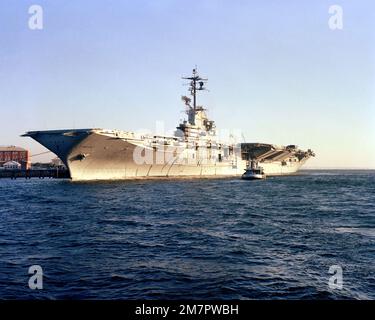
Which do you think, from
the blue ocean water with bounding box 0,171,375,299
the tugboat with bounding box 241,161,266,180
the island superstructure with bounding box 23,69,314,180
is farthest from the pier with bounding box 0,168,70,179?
the blue ocean water with bounding box 0,171,375,299

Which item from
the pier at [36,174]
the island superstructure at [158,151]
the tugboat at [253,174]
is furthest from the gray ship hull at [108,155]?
the pier at [36,174]

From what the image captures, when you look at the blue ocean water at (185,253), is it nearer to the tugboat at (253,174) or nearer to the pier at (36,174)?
the tugboat at (253,174)

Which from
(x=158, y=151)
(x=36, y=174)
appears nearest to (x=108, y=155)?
(x=158, y=151)

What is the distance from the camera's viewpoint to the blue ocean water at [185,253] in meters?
8.75

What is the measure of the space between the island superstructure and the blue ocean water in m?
19.0

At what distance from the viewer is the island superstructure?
135 feet

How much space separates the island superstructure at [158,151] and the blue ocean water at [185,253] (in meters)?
19.0

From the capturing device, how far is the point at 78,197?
29.3 meters

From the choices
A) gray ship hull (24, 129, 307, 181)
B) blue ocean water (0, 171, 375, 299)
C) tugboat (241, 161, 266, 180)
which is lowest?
blue ocean water (0, 171, 375, 299)

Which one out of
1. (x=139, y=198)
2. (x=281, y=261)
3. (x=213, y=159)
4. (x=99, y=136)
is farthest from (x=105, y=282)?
(x=213, y=159)

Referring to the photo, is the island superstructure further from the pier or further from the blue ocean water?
the pier

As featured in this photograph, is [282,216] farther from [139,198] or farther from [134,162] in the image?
[134,162]

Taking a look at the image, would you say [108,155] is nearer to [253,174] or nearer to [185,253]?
[253,174]

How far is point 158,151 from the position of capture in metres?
50.1
